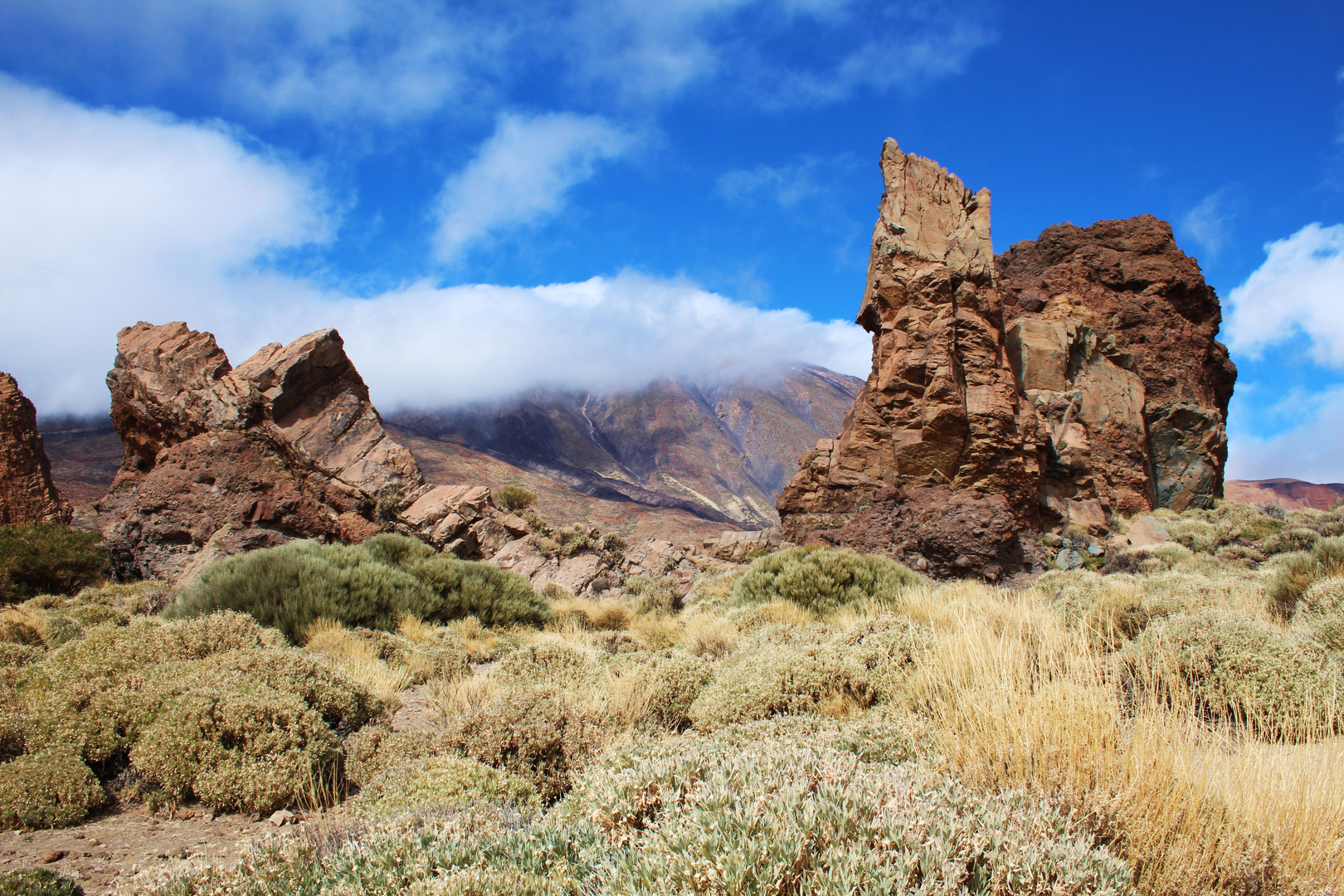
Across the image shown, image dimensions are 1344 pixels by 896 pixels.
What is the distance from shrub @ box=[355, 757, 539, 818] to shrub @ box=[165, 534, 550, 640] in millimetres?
4943

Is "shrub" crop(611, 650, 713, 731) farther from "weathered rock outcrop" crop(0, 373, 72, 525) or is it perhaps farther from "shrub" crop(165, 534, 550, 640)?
"weathered rock outcrop" crop(0, 373, 72, 525)

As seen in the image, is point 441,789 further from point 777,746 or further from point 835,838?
point 835,838

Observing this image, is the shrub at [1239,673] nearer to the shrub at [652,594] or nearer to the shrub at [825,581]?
the shrub at [825,581]

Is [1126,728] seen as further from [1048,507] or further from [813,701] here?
[1048,507]

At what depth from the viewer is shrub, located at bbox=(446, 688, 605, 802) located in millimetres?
3918

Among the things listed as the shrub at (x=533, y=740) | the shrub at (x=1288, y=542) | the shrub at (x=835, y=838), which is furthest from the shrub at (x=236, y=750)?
the shrub at (x=1288, y=542)

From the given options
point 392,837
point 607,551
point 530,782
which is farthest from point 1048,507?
point 392,837

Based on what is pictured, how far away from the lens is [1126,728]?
310cm

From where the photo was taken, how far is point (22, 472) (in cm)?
1499

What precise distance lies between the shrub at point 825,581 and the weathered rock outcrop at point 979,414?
3.29m

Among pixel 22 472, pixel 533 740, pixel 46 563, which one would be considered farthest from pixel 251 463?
pixel 533 740

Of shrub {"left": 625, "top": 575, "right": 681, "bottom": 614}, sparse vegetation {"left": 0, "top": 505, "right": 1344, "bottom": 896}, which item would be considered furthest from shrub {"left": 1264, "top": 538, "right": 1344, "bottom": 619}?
shrub {"left": 625, "top": 575, "right": 681, "bottom": 614}

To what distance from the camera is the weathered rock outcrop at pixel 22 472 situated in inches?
571

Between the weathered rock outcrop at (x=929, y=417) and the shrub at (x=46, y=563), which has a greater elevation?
the weathered rock outcrop at (x=929, y=417)
